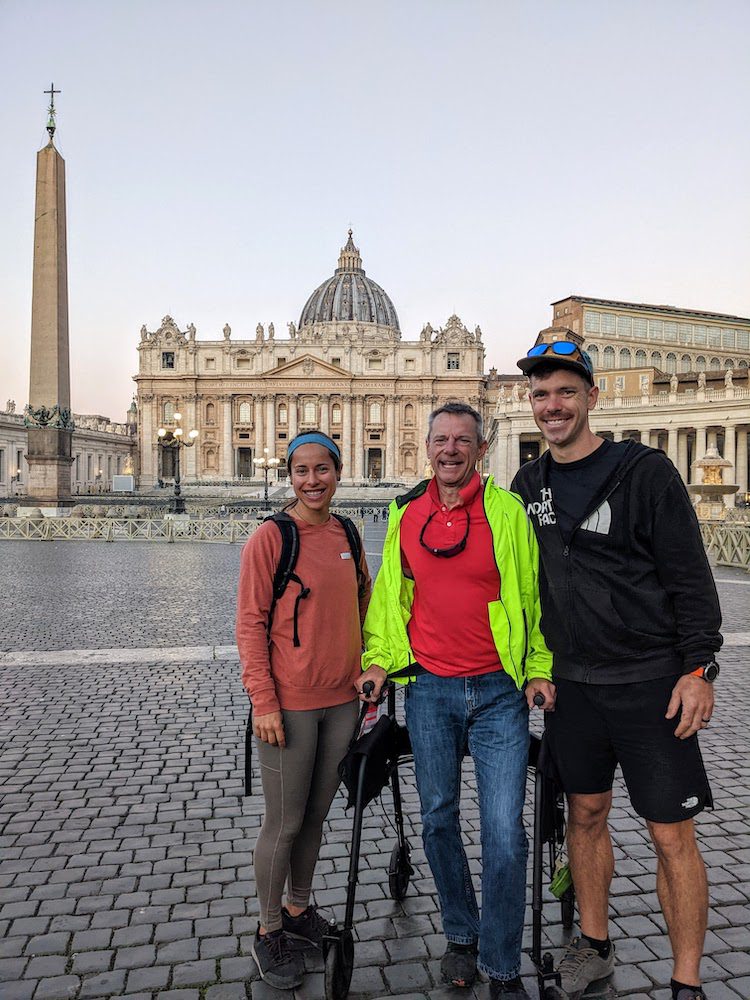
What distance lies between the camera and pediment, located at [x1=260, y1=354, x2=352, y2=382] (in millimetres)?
83625

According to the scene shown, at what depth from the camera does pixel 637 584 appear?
2725mm

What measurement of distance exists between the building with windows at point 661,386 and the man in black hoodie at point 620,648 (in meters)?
30.0

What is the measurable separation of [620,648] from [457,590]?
62 cm

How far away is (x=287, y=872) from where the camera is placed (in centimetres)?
308

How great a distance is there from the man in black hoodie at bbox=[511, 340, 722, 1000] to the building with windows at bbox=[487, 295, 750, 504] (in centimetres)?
2997

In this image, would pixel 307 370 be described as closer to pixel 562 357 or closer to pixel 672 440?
pixel 672 440

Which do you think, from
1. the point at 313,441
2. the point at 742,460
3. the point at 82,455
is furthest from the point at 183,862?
the point at 82,455

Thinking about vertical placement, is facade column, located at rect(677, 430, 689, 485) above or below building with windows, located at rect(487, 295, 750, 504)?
below

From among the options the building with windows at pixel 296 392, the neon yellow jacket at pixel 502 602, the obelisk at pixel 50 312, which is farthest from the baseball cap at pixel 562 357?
the building with windows at pixel 296 392

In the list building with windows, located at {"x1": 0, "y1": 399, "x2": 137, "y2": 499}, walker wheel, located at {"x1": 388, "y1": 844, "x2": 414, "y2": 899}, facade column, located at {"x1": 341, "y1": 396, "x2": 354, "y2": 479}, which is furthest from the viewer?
facade column, located at {"x1": 341, "y1": 396, "x2": 354, "y2": 479}

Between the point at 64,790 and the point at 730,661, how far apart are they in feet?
22.4

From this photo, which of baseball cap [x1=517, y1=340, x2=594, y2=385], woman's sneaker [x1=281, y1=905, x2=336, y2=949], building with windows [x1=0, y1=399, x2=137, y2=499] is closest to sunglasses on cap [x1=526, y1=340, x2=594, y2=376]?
baseball cap [x1=517, y1=340, x2=594, y2=385]

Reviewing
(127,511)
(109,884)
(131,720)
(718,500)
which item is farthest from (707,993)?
(127,511)

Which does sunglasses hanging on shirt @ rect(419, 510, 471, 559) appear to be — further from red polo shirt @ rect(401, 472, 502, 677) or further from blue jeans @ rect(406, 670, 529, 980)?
blue jeans @ rect(406, 670, 529, 980)
